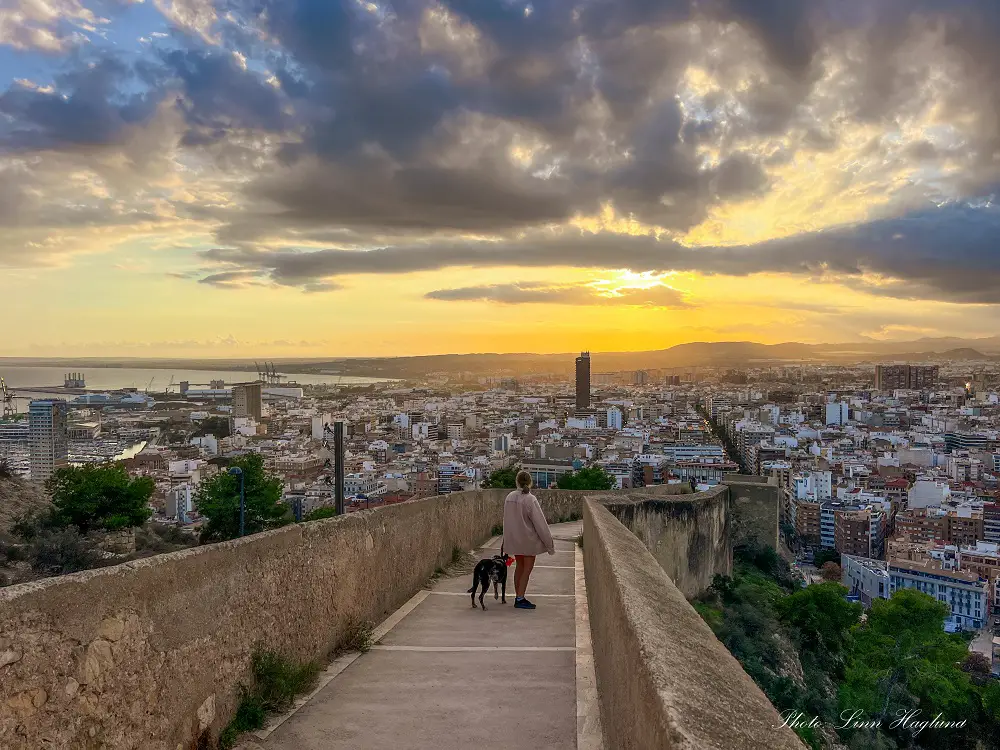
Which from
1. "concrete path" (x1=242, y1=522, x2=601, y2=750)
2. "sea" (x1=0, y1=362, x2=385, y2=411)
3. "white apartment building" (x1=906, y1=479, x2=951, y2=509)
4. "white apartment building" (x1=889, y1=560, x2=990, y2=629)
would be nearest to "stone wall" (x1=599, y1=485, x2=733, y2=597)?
"concrete path" (x1=242, y1=522, x2=601, y2=750)

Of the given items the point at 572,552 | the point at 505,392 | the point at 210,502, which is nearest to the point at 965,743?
the point at 572,552

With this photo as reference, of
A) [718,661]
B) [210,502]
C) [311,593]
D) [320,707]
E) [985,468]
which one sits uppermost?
[718,661]

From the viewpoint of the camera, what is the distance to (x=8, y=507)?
2438 centimetres

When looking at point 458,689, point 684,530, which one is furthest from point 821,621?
point 458,689

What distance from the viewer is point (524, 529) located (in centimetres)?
597

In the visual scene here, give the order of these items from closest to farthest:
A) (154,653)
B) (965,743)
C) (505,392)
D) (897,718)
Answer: (154,653) → (897,718) → (965,743) → (505,392)

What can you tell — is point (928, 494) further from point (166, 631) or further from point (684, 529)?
point (166, 631)

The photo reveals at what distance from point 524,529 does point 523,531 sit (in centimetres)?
2

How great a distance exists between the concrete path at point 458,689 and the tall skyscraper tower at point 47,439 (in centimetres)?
4991

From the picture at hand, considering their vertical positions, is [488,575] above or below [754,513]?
above

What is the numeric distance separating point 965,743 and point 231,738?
79.8 ft

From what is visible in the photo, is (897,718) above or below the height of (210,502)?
below

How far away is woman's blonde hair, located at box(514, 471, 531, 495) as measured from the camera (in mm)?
5969

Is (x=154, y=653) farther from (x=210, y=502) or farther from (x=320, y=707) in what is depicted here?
(x=210, y=502)
